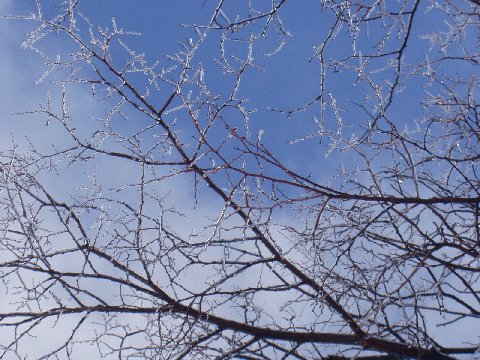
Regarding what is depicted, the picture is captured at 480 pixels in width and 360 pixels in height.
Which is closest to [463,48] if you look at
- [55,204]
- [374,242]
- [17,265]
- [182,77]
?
[374,242]

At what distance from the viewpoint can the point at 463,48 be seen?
4.77 m

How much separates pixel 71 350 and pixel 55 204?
1326 millimetres

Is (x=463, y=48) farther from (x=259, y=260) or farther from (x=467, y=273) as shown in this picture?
(x=259, y=260)

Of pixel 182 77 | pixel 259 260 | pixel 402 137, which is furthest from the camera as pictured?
pixel 259 260

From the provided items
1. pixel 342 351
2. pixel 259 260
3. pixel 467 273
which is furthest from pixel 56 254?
pixel 467 273

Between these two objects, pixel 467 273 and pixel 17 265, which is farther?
pixel 17 265

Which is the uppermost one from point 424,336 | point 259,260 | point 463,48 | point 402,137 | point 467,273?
point 463,48

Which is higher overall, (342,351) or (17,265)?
(17,265)

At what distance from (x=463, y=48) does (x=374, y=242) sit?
1767 millimetres

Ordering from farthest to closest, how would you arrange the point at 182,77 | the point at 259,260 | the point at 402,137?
the point at 259,260, the point at 182,77, the point at 402,137

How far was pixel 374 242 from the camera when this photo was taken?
5.19 m

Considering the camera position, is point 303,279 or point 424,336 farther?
point 303,279

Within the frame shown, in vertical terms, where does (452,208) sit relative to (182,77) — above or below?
below

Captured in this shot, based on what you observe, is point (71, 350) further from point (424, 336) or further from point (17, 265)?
point (424, 336)
